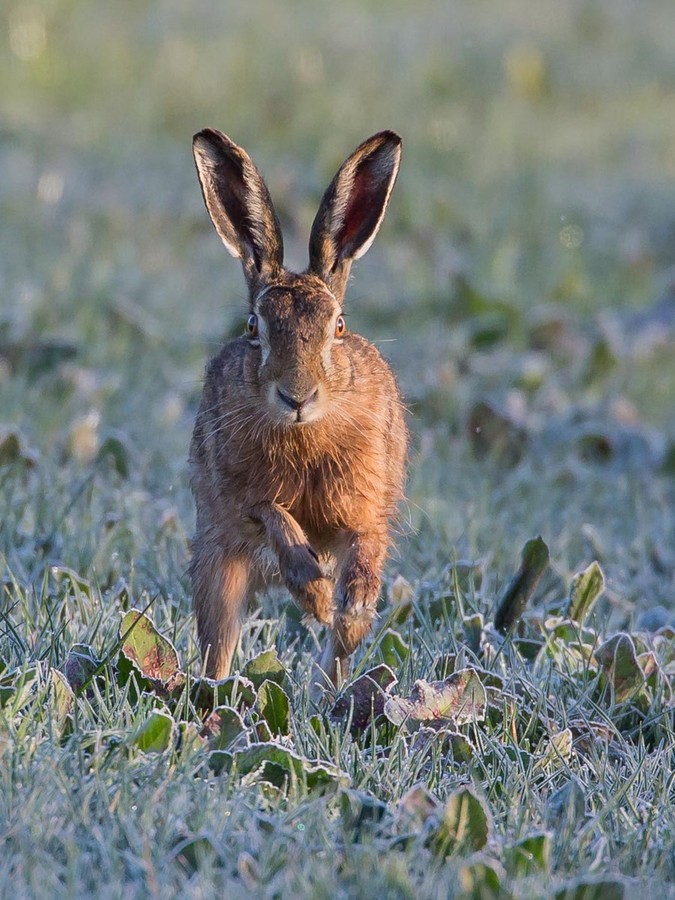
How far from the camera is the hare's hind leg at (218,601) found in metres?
3.61

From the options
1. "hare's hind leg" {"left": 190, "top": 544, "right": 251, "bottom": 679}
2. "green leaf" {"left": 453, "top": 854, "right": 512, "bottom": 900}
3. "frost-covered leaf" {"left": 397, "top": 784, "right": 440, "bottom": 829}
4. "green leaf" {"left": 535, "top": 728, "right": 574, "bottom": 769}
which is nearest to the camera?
"green leaf" {"left": 453, "top": 854, "right": 512, "bottom": 900}

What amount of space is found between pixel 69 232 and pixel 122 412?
8.99 ft

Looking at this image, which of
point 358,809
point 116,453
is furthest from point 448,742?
point 116,453

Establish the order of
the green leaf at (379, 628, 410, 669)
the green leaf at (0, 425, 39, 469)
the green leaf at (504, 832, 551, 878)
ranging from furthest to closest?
1. the green leaf at (0, 425, 39, 469)
2. the green leaf at (379, 628, 410, 669)
3. the green leaf at (504, 832, 551, 878)

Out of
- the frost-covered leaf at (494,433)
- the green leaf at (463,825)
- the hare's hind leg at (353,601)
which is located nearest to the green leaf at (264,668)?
the hare's hind leg at (353,601)

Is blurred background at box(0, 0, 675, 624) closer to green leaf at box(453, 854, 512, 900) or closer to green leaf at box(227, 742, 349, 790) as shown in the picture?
green leaf at box(227, 742, 349, 790)

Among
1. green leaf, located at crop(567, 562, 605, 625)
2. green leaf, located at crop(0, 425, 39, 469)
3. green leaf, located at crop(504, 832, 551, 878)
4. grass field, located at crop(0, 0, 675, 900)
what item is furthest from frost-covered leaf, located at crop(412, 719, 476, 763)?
green leaf, located at crop(0, 425, 39, 469)

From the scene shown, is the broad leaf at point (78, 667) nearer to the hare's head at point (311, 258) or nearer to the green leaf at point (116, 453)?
the hare's head at point (311, 258)

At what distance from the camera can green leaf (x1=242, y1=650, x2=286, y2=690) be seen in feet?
11.2

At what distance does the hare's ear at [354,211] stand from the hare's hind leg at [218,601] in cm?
83

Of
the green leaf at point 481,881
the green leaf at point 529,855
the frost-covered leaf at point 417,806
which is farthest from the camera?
the frost-covered leaf at point 417,806

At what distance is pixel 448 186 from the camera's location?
34.9ft

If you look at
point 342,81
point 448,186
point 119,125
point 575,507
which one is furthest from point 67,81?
point 575,507

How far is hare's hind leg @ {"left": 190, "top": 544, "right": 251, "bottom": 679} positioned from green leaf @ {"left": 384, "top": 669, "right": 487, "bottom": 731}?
526mm
